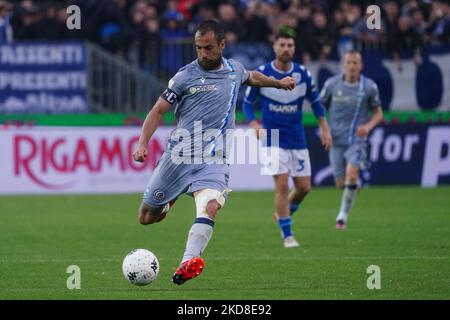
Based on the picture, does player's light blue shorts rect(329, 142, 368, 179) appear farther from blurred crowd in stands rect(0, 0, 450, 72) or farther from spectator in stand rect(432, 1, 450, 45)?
spectator in stand rect(432, 1, 450, 45)

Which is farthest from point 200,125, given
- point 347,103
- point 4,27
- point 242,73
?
point 4,27

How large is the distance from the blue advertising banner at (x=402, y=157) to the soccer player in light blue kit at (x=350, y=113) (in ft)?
21.6

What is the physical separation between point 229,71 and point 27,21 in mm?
13644

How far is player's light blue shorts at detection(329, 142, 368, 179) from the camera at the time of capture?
16656mm

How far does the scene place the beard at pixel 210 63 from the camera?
10.4m

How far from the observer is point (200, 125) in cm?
1048

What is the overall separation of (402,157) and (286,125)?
10306 millimetres

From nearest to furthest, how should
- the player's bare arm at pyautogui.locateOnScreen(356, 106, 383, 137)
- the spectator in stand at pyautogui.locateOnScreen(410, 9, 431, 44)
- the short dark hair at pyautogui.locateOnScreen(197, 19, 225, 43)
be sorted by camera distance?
the short dark hair at pyautogui.locateOnScreen(197, 19, 225, 43)
the player's bare arm at pyautogui.locateOnScreen(356, 106, 383, 137)
the spectator in stand at pyautogui.locateOnScreen(410, 9, 431, 44)

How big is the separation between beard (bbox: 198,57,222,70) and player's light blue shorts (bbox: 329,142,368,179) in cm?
648

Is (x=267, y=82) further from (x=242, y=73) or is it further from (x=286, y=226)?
(x=286, y=226)

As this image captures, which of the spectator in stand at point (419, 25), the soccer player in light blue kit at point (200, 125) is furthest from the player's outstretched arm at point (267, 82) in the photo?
the spectator in stand at point (419, 25)

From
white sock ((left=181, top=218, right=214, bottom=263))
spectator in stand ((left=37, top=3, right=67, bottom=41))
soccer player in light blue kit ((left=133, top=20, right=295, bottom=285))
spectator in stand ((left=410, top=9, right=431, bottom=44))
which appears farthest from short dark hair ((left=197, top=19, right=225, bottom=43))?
spectator in stand ((left=410, top=9, right=431, bottom=44))

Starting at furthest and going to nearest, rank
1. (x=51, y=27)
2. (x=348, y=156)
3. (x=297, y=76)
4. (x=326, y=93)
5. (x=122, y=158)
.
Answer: (x=51, y=27)
(x=122, y=158)
(x=326, y=93)
(x=348, y=156)
(x=297, y=76)

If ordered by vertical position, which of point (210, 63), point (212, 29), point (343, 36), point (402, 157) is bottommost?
point (402, 157)
